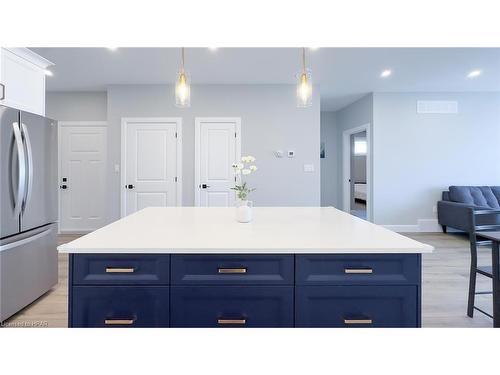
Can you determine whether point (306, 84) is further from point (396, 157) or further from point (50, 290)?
point (396, 157)

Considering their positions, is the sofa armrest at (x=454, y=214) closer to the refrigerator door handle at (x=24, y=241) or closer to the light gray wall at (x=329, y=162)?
the light gray wall at (x=329, y=162)

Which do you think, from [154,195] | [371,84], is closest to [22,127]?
[154,195]

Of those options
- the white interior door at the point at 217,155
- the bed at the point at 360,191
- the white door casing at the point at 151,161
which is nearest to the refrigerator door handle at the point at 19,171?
the white door casing at the point at 151,161

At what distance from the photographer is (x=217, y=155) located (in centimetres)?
489

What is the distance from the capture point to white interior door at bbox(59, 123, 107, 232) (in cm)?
535

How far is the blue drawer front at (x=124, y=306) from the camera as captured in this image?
4.10 feet

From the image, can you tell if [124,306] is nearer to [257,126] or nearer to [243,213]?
[243,213]

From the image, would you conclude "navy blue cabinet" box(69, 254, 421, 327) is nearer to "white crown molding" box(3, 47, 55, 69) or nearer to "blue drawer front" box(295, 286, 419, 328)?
"blue drawer front" box(295, 286, 419, 328)

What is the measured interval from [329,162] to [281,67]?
3.88 meters

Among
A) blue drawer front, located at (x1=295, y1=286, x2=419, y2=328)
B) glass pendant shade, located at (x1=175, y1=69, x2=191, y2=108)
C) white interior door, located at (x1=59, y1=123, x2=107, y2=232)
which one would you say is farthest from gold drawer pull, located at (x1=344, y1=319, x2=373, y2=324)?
white interior door, located at (x1=59, y1=123, x2=107, y2=232)

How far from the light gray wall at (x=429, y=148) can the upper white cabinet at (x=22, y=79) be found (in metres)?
5.03

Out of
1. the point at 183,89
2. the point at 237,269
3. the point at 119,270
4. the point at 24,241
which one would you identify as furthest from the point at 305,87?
the point at 24,241

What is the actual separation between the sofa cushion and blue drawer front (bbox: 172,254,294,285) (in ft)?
16.4

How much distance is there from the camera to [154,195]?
4.91 m
